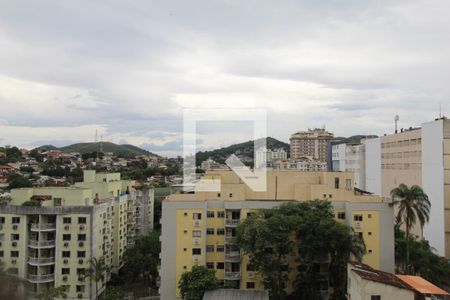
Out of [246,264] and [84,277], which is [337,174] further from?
[84,277]

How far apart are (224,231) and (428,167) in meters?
18.8

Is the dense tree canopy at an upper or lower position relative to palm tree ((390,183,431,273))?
lower

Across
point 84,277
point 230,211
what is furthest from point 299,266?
point 84,277

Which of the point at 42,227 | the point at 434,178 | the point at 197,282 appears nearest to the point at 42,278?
the point at 42,227

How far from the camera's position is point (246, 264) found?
67.2ft

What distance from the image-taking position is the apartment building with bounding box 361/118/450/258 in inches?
1120

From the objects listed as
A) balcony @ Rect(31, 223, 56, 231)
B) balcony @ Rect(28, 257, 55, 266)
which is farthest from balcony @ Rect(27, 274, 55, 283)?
balcony @ Rect(31, 223, 56, 231)

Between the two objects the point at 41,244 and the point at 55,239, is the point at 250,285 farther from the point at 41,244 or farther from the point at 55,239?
the point at 41,244

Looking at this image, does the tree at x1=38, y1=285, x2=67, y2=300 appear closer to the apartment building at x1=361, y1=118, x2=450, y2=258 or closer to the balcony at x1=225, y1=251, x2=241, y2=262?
the balcony at x1=225, y1=251, x2=241, y2=262

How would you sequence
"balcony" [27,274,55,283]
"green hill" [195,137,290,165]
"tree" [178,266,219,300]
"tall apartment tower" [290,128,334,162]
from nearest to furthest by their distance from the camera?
"tree" [178,266,219,300] → "balcony" [27,274,55,283] → "green hill" [195,137,290,165] → "tall apartment tower" [290,128,334,162]

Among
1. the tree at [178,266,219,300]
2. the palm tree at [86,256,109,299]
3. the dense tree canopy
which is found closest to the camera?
the dense tree canopy

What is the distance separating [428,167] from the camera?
30578 mm

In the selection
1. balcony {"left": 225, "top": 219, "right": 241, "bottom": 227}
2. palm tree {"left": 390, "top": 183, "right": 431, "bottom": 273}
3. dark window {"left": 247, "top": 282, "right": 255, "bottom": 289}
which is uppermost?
palm tree {"left": 390, "top": 183, "right": 431, "bottom": 273}

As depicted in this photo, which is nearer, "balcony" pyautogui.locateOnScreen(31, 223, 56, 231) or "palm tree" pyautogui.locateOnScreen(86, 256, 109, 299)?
"palm tree" pyautogui.locateOnScreen(86, 256, 109, 299)
